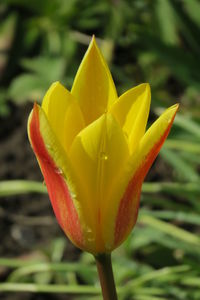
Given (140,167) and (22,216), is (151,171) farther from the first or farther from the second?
(140,167)

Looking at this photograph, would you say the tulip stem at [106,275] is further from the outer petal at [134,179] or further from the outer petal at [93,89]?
the outer petal at [93,89]

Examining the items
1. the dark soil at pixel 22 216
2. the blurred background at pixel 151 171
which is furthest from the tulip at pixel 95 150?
the dark soil at pixel 22 216

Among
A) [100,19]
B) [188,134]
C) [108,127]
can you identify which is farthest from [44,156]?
[100,19]

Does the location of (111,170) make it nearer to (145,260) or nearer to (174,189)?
(174,189)

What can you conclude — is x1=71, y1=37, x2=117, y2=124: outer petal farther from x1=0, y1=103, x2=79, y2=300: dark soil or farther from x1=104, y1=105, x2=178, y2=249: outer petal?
x1=0, y1=103, x2=79, y2=300: dark soil

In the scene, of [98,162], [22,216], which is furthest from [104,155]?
[22,216]

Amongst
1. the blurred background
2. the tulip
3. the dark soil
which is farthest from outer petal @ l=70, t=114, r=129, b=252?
the dark soil
